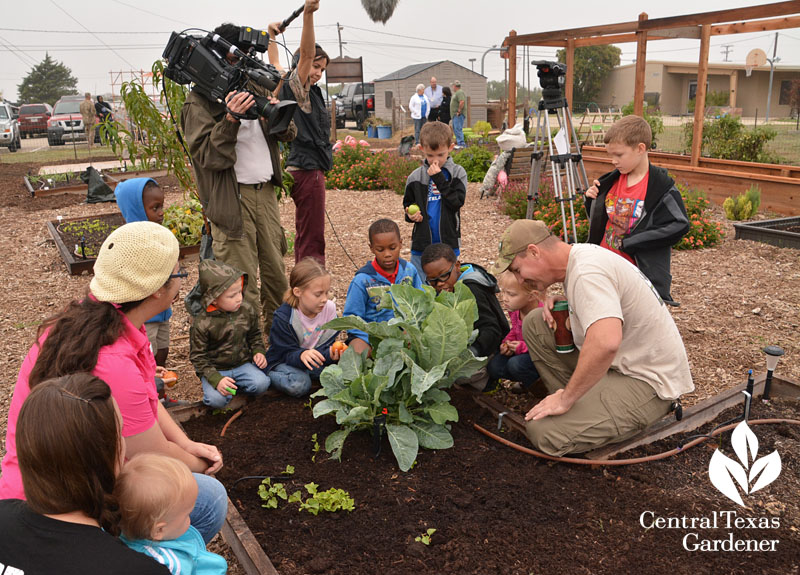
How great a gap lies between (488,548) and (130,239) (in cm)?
165

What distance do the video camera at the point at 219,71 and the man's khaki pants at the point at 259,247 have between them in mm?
528

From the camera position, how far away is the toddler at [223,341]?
331 centimetres

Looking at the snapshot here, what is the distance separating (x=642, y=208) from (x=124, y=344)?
3.02 metres

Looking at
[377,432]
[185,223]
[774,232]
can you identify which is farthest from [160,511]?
[774,232]

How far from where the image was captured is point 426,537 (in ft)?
A: 7.39

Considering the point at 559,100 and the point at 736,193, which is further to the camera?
the point at 736,193

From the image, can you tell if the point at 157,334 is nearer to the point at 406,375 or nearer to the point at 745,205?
the point at 406,375

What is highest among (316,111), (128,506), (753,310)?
(316,111)

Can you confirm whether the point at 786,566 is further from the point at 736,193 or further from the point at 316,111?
the point at 736,193

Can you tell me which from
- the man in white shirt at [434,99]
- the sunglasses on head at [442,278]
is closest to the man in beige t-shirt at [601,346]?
the sunglasses on head at [442,278]

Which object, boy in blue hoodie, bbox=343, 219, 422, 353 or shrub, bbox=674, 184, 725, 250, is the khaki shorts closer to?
boy in blue hoodie, bbox=343, 219, 422, 353

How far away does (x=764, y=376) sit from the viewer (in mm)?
3363

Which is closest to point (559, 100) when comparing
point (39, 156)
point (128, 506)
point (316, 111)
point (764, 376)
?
point (316, 111)

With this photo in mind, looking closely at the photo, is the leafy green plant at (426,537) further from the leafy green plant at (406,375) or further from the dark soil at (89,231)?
the dark soil at (89,231)
